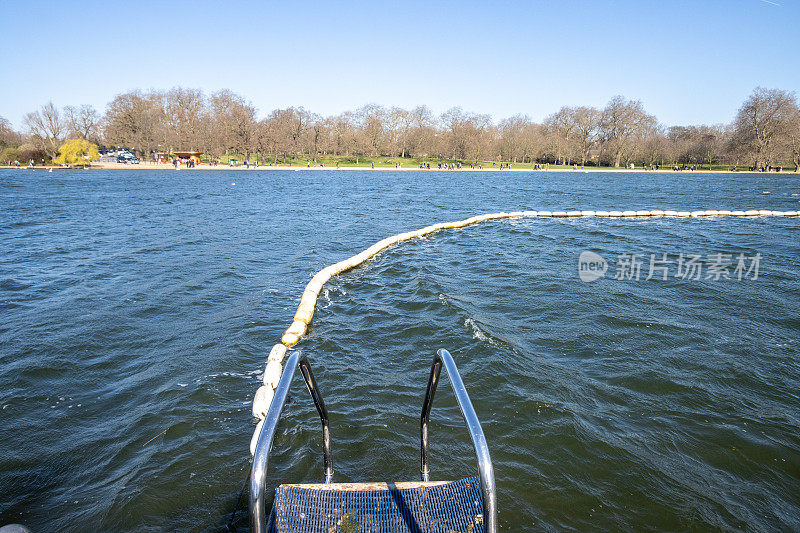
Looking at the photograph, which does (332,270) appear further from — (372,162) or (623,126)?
(623,126)

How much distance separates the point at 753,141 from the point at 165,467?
94418 mm

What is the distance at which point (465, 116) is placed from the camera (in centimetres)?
10450

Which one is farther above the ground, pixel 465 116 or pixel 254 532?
pixel 465 116

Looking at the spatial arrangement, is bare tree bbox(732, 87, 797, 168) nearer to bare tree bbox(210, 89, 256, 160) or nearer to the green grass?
the green grass

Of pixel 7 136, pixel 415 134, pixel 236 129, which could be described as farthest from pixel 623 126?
pixel 7 136

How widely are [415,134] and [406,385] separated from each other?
96.5m

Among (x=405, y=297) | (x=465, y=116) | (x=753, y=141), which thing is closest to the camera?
(x=405, y=297)

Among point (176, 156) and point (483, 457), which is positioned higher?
point (176, 156)

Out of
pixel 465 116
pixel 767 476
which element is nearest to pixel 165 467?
pixel 767 476

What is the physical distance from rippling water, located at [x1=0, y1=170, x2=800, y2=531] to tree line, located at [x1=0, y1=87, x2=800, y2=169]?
71.2 m

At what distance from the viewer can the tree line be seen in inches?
2881

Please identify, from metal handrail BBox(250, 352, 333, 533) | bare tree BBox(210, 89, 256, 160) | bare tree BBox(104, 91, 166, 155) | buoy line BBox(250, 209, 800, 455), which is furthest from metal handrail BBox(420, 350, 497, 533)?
bare tree BBox(104, 91, 166, 155)

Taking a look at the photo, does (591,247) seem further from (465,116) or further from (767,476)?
(465,116)

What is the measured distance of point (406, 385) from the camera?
18.7 feet
